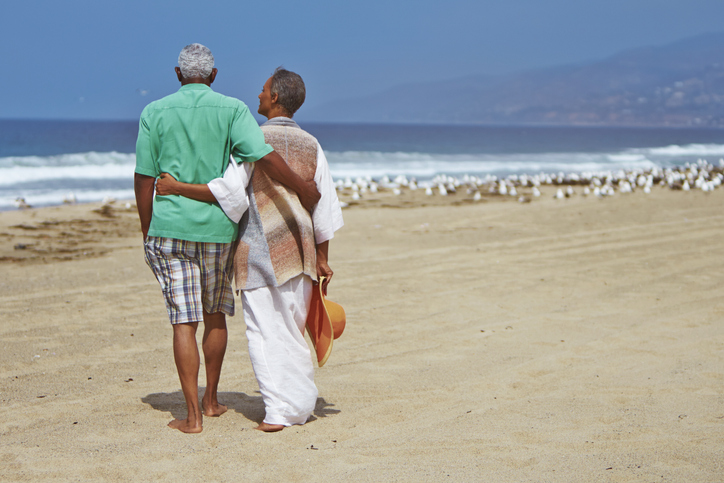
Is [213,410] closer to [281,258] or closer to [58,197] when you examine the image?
[281,258]

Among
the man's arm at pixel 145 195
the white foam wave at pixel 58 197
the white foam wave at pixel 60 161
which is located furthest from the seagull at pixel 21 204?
the man's arm at pixel 145 195

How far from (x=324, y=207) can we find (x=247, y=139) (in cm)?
52

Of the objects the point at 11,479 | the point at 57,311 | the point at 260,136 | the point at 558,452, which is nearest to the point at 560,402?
the point at 558,452

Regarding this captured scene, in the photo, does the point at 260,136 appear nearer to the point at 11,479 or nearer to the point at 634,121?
the point at 11,479

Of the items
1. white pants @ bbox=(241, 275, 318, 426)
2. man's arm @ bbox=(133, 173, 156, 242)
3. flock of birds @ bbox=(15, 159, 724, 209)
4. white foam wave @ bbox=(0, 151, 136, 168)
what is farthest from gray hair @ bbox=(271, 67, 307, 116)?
white foam wave @ bbox=(0, 151, 136, 168)

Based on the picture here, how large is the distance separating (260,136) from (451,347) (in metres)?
2.38

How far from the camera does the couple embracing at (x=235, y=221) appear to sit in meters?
3.02

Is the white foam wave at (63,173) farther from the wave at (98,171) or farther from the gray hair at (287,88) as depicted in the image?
the gray hair at (287,88)

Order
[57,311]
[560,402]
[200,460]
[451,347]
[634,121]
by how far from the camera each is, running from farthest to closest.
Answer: [634,121] → [57,311] → [451,347] → [560,402] → [200,460]

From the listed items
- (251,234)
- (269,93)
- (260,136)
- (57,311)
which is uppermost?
(269,93)

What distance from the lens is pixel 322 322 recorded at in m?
3.40

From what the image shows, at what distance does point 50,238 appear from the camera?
9.34 metres

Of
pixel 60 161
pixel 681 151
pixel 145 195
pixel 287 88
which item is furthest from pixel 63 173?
pixel 681 151

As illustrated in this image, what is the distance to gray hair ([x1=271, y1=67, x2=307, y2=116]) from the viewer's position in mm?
3195
